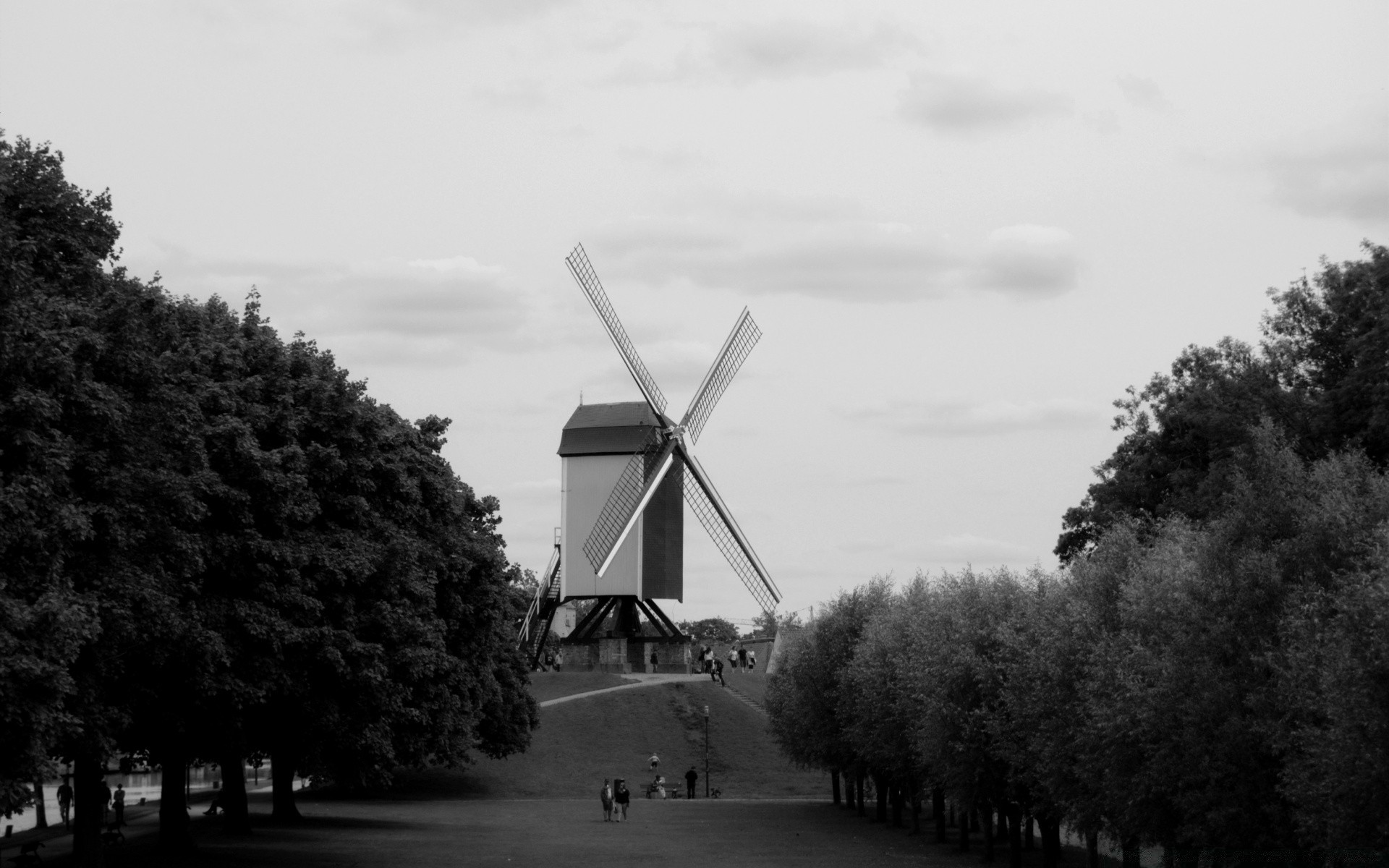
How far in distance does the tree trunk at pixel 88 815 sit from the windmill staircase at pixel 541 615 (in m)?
62.0

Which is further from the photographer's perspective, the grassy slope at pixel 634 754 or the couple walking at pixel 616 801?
the grassy slope at pixel 634 754

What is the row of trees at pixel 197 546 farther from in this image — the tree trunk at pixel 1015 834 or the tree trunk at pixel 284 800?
the tree trunk at pixel 1015 834

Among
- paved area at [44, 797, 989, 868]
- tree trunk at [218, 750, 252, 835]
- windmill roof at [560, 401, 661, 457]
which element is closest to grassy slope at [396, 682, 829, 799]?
paved area at [44, 797, 989, 868]

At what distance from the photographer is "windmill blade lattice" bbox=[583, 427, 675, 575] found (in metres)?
90.8

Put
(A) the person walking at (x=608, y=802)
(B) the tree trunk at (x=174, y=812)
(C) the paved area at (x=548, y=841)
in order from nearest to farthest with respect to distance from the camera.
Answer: (B) the tree trunk at (x=174, y=812)
(C) the paved area at (x=548, y=841)
(A) the person walking at (x=608, y=802)

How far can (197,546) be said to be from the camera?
3189 centimetres

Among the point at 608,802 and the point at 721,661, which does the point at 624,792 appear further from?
the point at 721,661

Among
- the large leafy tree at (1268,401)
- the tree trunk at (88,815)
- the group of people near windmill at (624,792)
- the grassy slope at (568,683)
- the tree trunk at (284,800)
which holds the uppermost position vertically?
the large leafy tree at (1268,401)

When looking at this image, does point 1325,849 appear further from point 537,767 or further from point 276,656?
point 537,767

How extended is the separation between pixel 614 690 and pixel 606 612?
537 cm

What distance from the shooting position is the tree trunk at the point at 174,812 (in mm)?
42531

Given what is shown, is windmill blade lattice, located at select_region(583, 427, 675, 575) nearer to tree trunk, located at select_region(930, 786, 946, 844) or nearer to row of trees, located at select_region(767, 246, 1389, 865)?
row of trees, located at select_region(767, 246, 1389, 865)

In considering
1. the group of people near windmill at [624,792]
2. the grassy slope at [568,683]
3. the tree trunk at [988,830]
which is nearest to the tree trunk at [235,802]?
the group of people near windmill at [624,792]

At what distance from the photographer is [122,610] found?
28.0 m
